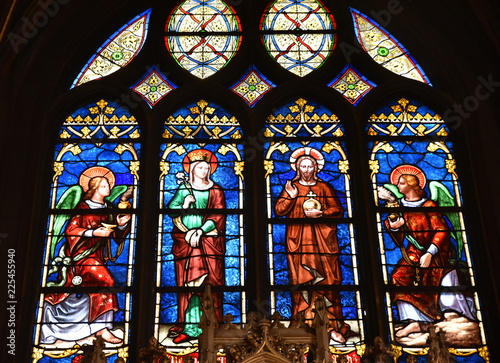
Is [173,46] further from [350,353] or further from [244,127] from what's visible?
[350,353]

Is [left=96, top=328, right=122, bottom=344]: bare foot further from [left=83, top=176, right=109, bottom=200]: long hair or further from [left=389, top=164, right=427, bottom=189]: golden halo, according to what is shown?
[left=389, top=164, right=427, bottom=189]: golden halo

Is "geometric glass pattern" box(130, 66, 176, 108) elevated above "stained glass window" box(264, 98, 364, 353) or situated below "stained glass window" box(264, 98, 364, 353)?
above

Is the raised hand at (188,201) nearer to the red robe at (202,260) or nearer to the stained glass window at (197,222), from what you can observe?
the stained glass window at (197,222)

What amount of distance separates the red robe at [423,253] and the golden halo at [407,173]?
0.30 meters

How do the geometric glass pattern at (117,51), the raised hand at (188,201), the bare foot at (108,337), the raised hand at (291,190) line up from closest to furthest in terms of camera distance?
the bare foot at (108,337) < the raised hand at (188,201) < the raised hand at (291,190) < the geometric glass pattern at (117,51)

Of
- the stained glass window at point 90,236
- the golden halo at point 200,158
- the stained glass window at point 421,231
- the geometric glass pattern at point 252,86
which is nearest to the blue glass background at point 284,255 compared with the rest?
the stained glass window at point 421,231

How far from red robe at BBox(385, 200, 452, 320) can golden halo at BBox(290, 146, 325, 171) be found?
1094mm

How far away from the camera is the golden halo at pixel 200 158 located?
1076 centimetres

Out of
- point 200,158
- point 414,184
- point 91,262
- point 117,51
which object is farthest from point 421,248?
point 117,51

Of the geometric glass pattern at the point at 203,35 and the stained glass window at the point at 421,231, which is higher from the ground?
the geometric glass pattern at the point at 203,35

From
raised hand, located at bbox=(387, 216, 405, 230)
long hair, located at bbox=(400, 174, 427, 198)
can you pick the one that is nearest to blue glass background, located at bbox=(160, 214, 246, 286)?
raised hand, located at bbox=(387, 216, 405, 230)

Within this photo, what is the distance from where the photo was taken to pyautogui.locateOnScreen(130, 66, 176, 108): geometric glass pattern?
11.4m

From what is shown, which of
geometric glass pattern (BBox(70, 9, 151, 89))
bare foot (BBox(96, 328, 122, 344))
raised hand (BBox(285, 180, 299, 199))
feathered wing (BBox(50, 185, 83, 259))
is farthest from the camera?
geometric glass pattern (BBox(70, 9, 151, 89))

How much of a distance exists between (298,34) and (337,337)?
438 centimetres
